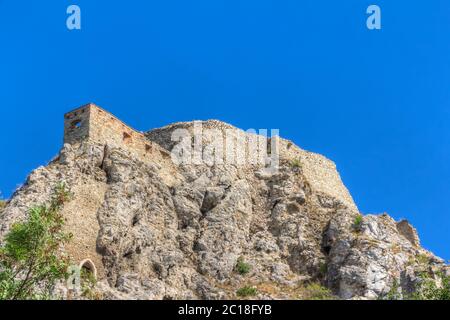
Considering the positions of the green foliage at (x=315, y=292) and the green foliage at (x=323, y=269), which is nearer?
the green foliage at (x=315, y=292)

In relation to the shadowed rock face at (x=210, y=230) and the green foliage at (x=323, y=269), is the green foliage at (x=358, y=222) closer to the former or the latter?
the shadowed rock face at (x=210, y=230)

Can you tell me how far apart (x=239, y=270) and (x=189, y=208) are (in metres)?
4.57

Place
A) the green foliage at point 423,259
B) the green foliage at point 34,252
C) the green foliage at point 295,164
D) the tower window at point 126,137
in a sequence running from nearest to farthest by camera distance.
A: 1. the green foliage at point 34,252
2. the green foliage at point 423,259
3. the tower window at point 126,137
4. the green foliage at point 295,164

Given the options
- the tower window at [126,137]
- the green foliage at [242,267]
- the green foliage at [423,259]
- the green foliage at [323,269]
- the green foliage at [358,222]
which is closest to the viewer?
the green foliage at [242,267]

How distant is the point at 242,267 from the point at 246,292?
7.76 ft

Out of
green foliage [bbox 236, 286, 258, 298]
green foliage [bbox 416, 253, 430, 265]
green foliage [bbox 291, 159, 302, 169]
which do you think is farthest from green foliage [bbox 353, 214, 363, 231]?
green foliage [bbox 236, 286, 258, 298]

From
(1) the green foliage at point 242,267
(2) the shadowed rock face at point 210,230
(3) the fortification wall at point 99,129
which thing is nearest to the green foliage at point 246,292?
(2) the shadowed rock face at point 210,230

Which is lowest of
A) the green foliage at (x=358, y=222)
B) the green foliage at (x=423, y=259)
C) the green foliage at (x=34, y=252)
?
the green foliage at (x=34, y=252)

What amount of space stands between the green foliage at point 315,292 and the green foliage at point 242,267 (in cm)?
302

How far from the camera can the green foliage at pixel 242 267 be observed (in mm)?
36438

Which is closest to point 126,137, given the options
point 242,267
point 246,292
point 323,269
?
point 242,267
